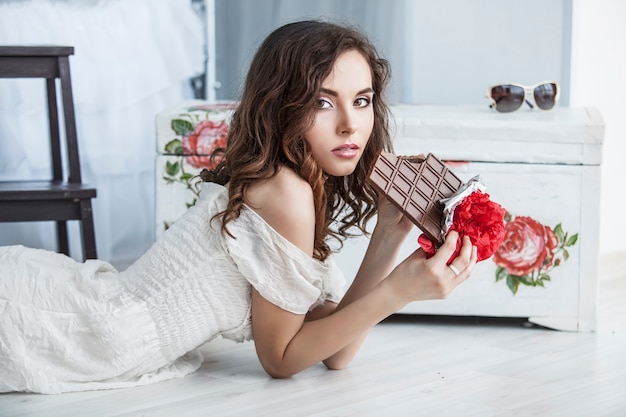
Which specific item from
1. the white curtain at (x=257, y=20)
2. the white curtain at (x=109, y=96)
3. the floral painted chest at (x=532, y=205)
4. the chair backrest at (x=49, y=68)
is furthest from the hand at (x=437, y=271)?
the white curtain at (x=257, y=20)

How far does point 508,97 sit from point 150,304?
4.02 feet

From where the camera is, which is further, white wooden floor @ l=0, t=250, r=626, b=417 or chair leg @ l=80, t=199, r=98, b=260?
chair leg @ l=80, t=199, r=98, b=260

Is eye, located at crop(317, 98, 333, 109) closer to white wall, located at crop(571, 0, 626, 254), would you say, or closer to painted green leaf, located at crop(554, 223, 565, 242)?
painted green leaf, located at crop(554, 223, 565, 242)

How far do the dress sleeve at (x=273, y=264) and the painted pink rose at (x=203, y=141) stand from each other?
679mm

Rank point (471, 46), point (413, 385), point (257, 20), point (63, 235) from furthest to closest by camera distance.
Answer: point (257, 20) < point (471, 46) < point (63, 235) < point (413, 385)

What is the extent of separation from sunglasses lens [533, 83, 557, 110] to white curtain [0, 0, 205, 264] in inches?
47.2

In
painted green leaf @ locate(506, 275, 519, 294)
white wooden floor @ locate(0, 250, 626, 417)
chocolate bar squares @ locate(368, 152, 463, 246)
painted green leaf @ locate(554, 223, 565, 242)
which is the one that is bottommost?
white wooden floor @ locate(0, 250, 626, 417)

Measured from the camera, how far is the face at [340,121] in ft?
5.74

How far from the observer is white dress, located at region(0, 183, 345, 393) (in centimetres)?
179

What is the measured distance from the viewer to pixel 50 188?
2492 millimetres

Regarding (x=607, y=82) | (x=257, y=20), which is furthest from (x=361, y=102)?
(x=257, y=20)

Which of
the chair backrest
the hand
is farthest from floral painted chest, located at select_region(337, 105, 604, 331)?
the chair backrest

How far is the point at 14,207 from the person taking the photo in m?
2.48

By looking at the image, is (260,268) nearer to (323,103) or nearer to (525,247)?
(323,103)
